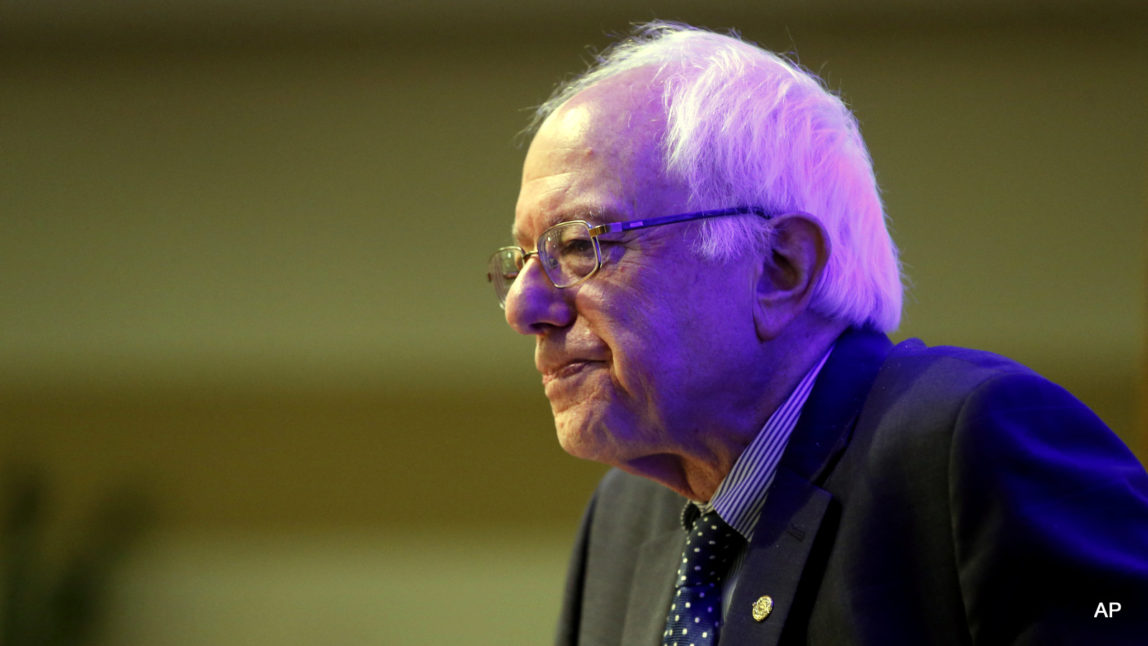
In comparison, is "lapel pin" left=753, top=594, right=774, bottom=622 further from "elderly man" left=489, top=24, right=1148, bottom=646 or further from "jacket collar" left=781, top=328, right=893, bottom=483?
"jacket collar" left=781, top=328, right=893, bottom=483

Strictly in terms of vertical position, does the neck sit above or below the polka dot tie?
above

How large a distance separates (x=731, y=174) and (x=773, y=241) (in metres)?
0.11

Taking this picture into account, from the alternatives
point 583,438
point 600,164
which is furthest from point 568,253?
point 583,438

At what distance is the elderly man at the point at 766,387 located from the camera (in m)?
1.16

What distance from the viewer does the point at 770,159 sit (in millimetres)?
1480

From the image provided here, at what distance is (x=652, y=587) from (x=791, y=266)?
0.56m

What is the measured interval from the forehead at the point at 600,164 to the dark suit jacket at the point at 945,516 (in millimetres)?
372

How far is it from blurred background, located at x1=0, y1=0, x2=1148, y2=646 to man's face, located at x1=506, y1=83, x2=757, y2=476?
2575 mm

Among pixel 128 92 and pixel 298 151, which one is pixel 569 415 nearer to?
pixel 298 151

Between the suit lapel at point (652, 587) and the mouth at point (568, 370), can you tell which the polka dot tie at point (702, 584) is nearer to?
the suit lapel at point (652, 587)

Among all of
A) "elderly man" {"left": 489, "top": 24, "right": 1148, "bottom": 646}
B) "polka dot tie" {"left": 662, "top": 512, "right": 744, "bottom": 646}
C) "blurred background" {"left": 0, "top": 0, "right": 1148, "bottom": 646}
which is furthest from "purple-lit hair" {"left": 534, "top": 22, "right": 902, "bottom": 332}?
"blurred background" {"left": 0, "top": 0, "right": 1148, "bottom": 646}

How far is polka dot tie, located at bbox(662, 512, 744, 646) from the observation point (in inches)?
56.1

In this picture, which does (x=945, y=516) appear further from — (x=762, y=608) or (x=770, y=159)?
(x=770, y=159)

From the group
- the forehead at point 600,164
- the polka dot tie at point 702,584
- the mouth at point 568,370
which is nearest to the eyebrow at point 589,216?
the forehead at point 600,164
